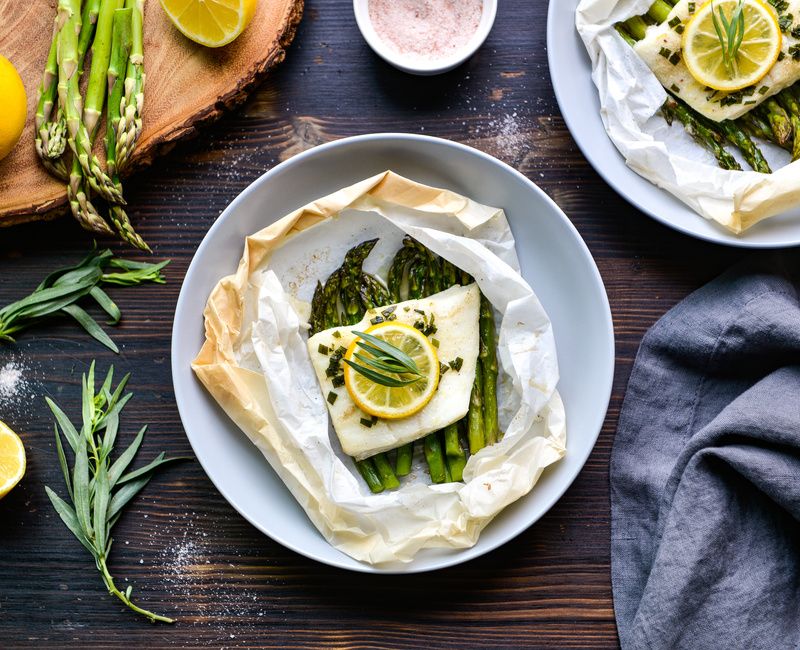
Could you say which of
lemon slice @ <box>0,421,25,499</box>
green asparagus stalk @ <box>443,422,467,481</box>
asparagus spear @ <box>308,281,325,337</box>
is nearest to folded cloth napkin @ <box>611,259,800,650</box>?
green asparagus stalk @ <box>443,422,467,481</box>

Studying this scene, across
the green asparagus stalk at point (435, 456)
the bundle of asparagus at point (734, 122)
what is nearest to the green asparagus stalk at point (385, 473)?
the green asparagus stalk at point (435, 456)

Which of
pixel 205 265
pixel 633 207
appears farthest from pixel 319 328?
pixel 633 207

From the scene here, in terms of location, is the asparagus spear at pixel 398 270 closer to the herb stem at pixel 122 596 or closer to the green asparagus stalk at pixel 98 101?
the green asparagus stalk at pixel 98 101

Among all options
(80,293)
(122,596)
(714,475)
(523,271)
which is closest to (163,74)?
(80,293)

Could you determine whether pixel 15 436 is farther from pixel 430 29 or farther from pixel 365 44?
pixel 430 29

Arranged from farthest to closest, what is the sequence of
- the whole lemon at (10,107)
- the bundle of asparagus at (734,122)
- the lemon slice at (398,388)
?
the bundle of asparagus at (734,122) → the lemon slice at (398,388) → the whole lemon at (10,107)

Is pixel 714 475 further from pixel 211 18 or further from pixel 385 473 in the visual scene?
pixel 211 18

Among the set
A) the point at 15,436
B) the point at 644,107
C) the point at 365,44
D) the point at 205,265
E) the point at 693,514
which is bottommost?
the point at 693,514
